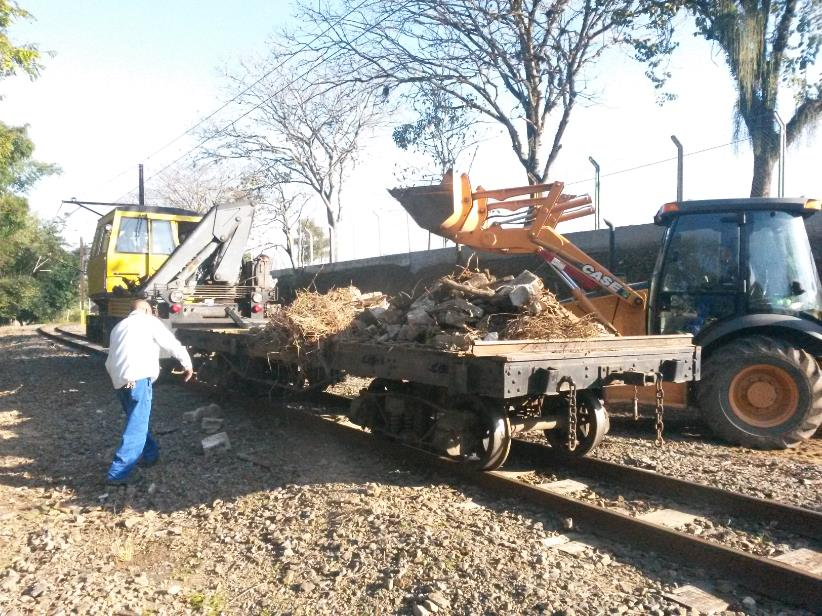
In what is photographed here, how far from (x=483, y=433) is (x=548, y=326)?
41.4 inches

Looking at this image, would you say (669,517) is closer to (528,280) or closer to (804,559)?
(804,559)

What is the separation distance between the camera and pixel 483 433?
6.06 meters

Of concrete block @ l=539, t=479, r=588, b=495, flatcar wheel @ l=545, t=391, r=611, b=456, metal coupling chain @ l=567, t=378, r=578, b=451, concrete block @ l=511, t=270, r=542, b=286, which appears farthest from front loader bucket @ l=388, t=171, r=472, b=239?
concrete block @ l=539, t=479, r=588, b=495

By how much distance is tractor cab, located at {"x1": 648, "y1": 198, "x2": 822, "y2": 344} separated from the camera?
7680mm

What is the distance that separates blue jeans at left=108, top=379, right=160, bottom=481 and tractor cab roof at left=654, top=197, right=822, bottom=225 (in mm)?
5760

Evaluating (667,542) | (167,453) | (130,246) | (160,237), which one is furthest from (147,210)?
(667,542)

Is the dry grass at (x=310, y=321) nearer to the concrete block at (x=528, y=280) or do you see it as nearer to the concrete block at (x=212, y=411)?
the concrete block at (x=212, y=411)

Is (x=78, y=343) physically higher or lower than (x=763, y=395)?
lower

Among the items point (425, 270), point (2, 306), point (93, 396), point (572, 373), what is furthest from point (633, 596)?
point (2, 306)

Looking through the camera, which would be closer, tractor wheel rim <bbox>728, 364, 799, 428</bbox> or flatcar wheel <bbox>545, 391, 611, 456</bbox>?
flatcar wheel <bbox>545, 391, 611, 456</bbox>

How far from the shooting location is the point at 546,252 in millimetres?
7875

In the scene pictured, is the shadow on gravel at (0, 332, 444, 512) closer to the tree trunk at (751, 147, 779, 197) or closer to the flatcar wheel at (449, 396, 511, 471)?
the flatcar wheel at (449, 396, 511, 471)

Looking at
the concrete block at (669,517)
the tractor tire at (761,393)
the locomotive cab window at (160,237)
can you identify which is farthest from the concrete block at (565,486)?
the locomotive cab window at (160,237)

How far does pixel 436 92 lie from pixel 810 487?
12.3m
